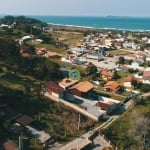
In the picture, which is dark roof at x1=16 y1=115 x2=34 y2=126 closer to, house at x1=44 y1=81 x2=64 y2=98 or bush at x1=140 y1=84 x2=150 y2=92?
house at x1=44 y1=81 x2=64 y2=98

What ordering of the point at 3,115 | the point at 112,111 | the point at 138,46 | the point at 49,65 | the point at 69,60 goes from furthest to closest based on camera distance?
the point at 138,46
the point at 69,60
the point at 49,65
the point at 112,111
the point at 3,115

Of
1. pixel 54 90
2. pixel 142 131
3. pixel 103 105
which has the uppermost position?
pixel 54 90

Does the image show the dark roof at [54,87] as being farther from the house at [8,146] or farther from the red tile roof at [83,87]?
the house at [8,146]

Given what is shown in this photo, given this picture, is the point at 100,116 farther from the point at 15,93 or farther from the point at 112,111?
the point at 15,93

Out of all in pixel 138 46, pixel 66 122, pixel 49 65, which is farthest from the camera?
pixel 138 46

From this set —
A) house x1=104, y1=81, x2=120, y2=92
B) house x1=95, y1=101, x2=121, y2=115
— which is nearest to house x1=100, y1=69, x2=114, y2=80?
house x1=104, y1=81, x2=120, y2=92

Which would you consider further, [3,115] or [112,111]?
[112,111]

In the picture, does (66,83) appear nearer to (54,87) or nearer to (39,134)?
(54,87)

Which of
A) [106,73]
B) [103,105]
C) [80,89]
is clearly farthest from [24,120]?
[106,73]

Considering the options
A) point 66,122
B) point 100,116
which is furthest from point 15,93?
point 100,116
